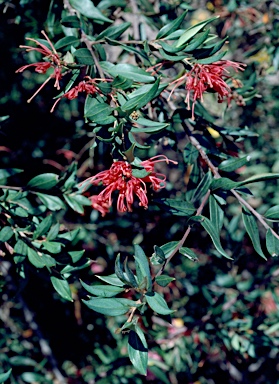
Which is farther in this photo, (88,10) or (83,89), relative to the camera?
(88,10)

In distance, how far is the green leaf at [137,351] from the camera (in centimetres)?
74

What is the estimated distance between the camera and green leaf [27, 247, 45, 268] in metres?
0.99

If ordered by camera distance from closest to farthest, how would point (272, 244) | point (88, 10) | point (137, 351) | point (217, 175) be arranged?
point (137, 351) → point (272, 244) → point (217, 175) → point (88, 10)

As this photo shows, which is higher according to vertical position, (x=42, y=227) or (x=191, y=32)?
(x=191, y=32)

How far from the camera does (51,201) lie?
3.65 ft

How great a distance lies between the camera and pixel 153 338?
1.48 meters

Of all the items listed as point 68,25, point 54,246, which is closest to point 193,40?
point 68,25

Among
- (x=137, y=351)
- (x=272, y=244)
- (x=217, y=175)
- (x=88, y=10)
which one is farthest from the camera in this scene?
(x=88, y=10)

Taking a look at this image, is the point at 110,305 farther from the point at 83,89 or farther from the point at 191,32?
the point at 191,32

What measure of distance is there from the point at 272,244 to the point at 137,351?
1.21 ft

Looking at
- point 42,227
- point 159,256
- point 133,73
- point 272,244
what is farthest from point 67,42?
point 272,244

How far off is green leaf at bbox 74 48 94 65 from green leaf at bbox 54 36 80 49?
4.6 inches

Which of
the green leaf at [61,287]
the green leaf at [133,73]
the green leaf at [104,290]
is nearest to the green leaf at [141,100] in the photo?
the green leaf at [133,73]

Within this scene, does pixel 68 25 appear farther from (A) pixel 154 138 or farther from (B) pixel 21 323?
(B) pixel 21 323
